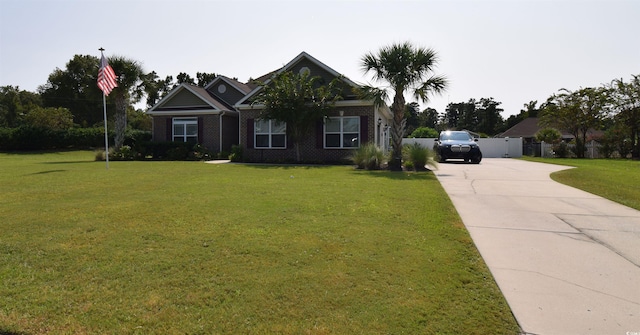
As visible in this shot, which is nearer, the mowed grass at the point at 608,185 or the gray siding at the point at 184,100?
the mowed grass at the point at 608,185

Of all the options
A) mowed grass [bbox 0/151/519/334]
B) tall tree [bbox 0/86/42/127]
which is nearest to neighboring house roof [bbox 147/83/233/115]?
mowed grass [bbox 0/151/519/334]

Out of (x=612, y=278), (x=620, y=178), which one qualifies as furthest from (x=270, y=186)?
(x=620, y=178)

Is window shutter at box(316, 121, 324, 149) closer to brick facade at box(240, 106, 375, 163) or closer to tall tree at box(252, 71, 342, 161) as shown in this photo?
brick facade at box(240, 106, 375, 163)

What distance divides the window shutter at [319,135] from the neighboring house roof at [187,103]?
6374mm

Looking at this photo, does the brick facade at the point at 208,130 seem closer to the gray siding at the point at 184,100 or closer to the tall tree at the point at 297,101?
the gray siding at the point at 184,100

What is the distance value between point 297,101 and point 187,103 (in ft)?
28.7

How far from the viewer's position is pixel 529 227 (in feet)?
17.9

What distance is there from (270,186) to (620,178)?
1078 cm

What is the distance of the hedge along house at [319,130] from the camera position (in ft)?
63.7

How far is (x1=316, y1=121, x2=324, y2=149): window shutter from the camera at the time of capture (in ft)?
65.2

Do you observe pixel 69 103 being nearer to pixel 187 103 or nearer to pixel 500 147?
pixel 187 103

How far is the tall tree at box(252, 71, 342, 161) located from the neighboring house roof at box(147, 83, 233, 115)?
4549mm

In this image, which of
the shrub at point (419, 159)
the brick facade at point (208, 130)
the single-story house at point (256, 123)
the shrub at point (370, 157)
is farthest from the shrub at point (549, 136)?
the brick facade at point (208, 130)

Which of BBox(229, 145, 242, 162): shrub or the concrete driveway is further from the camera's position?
BBox(229, 145, 242, 162): shrub
